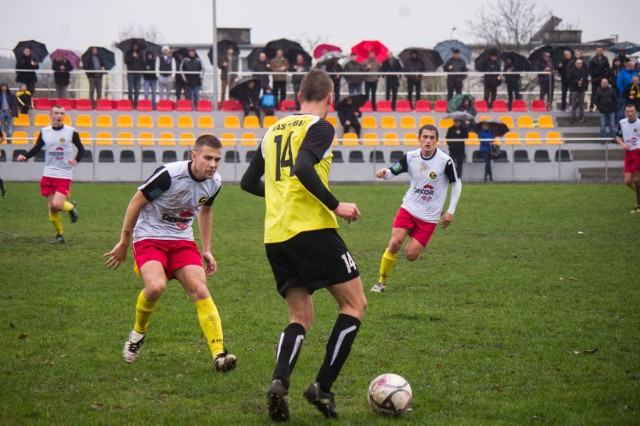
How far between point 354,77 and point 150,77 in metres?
7.25

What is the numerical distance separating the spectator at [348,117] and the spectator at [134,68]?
738 centimetres

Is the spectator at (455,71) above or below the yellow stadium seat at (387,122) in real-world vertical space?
above

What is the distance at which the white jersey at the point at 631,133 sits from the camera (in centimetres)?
1704

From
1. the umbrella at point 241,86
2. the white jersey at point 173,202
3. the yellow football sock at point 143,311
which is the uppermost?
the umbrella at point 241,86

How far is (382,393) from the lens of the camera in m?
5.09

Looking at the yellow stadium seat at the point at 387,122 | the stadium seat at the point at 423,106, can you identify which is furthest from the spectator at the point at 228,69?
the stadium seat at the point at 423,106

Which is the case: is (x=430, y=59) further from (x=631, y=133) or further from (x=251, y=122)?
(x=631, y=133)

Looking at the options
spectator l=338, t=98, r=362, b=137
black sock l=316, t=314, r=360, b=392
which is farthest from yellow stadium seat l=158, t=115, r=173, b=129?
black sock l=316, t=314, r=360, b=392

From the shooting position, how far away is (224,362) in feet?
19.6

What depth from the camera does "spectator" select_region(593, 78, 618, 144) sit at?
2558cm

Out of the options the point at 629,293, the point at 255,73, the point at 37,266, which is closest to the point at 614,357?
the point at 629,293

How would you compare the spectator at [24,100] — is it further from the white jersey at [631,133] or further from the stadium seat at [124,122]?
the white jersey at [631,133]

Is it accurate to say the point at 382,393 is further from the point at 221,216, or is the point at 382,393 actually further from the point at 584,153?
the point at 584,153

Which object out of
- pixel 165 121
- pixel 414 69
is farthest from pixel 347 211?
pixel 414 69
